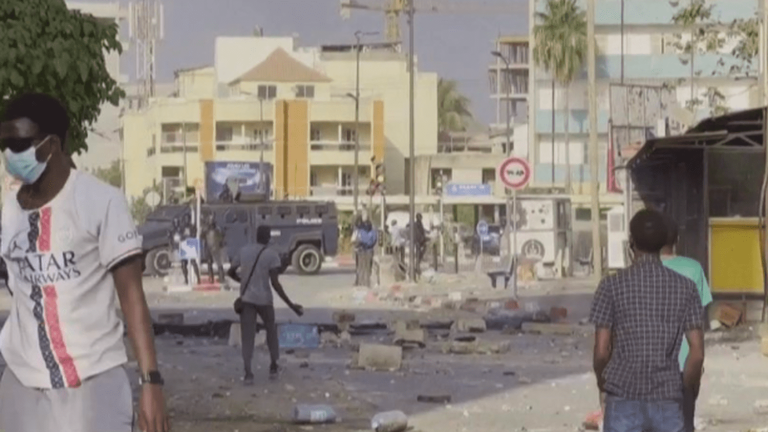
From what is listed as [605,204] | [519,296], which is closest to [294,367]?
[519,296]

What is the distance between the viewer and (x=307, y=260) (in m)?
59.8

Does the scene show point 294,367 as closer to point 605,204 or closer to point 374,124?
point 605,204

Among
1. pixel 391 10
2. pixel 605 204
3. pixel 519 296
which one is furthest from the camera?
pixel 391 10

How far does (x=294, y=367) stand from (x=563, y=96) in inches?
3127

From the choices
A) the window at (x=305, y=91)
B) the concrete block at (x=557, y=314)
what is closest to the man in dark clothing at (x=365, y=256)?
the concrete block at (x=557, y=314)

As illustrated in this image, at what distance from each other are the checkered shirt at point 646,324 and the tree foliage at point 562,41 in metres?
92.2

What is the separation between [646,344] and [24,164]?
10.2 feet

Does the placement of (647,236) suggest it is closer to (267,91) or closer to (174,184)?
(174,184)

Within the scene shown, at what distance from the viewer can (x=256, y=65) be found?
133 m

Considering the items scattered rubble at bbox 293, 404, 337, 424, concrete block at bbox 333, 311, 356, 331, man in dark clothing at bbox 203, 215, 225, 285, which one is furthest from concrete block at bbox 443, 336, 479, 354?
man in dark clothing at bbox 203, 215, 225, 285

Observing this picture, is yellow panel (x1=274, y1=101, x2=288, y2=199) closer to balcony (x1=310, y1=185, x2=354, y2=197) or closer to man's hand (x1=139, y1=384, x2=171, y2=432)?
balcony (x1=310, y1=185, x2=354, y2=197)

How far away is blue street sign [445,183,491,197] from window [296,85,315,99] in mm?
29233

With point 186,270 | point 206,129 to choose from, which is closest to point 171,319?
point 186,270

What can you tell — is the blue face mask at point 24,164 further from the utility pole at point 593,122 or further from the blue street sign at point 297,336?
the utility pole at point 593,122
